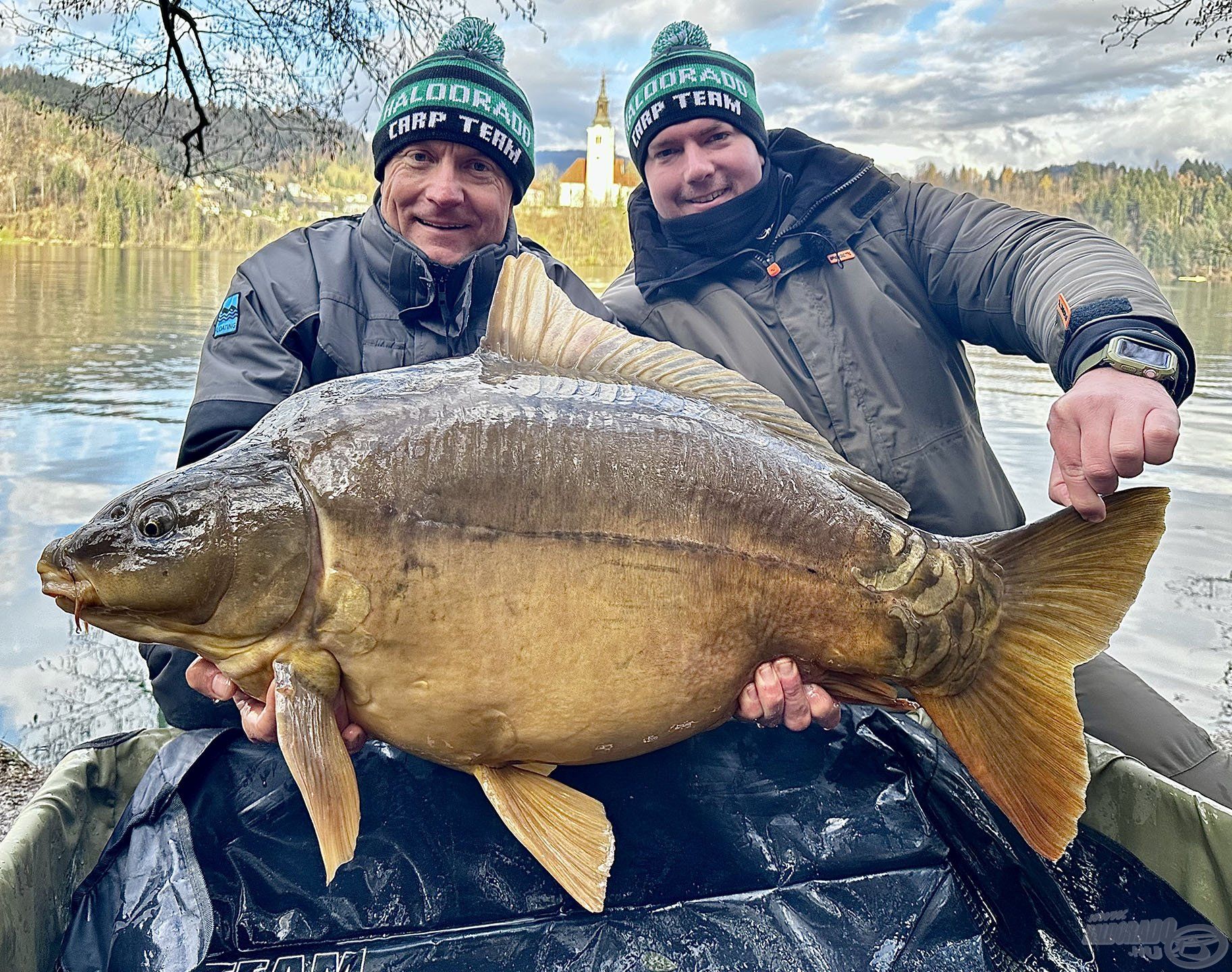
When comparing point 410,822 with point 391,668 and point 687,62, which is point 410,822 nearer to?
point 391,668

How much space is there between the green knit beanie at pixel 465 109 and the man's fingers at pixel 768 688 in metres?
1.76

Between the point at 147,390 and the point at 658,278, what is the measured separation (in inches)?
406

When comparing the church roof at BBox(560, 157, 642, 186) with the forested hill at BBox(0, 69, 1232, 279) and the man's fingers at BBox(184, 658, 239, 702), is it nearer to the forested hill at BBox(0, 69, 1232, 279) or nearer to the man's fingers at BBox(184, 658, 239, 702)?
the forested hill at BBox(0, 69, 1232, 279)

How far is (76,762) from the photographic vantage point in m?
1.94

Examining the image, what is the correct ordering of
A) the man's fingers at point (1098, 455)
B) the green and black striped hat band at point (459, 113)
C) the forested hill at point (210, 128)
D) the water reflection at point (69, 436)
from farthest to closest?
the forested hill at point (210, 128)
the water reflection at point (69, 436)
the green and black striped hat band at point (459, 113)
the man's fingers at point (1098, 455)

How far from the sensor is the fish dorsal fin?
168cm

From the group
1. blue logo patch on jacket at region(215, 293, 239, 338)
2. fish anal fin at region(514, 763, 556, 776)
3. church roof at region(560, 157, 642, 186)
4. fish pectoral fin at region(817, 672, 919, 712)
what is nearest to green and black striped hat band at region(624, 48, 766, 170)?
blue logo patch on jacket at region(215, 293, 239, 338)

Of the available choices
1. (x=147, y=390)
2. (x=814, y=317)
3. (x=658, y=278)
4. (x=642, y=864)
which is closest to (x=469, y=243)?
(x=658, y=278)

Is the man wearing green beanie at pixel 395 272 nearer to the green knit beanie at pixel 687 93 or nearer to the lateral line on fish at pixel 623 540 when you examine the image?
the green knit beanie at pixel 687 93

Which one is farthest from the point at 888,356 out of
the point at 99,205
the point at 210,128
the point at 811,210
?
the point at 99,205

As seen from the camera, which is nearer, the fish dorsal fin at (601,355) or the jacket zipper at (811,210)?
the fish dorsal fin at (601,355)

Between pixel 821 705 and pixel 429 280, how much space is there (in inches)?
56.5

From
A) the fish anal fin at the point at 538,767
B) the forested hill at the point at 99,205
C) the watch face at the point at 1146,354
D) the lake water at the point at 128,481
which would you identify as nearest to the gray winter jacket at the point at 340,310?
the fish anal fin at the point at 538,767

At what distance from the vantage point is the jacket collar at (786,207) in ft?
9.68
